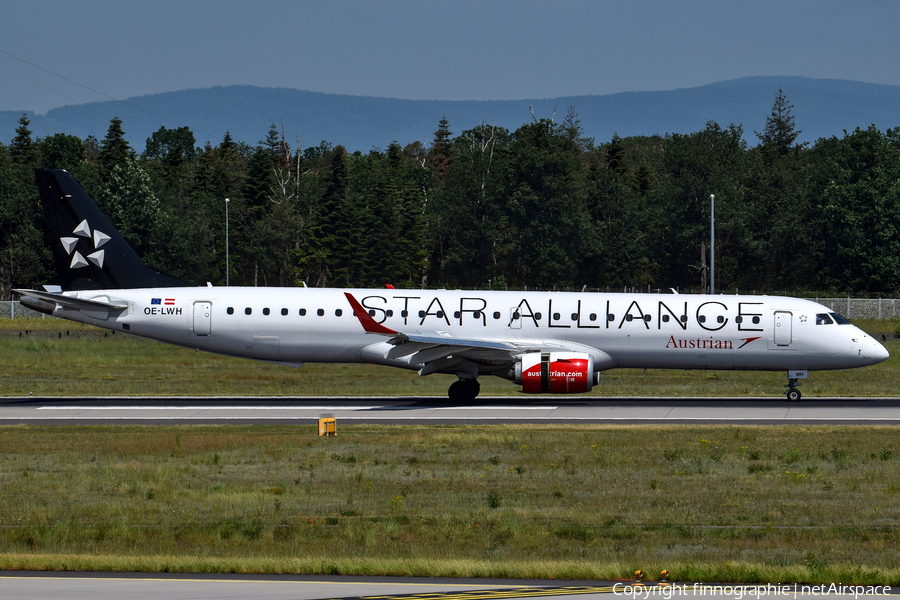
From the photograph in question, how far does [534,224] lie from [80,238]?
6238 centimetres

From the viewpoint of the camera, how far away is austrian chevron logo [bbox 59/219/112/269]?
36.4 m

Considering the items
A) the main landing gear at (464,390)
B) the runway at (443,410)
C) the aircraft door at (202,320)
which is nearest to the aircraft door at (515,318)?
the main landing gear at (464,390)

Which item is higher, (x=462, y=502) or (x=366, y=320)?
(x=366, y=320)

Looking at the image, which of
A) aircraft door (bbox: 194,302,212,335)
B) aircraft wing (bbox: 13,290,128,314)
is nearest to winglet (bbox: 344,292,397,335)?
aircraft door (bbox: 194,302,212,335)

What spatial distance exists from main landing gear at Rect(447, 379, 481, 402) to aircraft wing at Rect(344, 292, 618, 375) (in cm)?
96

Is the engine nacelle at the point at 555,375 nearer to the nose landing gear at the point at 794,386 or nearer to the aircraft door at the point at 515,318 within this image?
the aircraft door at the point at 515,318

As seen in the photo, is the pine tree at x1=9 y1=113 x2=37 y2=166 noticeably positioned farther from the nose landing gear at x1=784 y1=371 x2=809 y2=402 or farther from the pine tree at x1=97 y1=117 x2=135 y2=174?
the nose landing gear at x1=784 y1=371 x2=809 y2=402

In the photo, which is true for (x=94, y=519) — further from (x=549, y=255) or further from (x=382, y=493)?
(x=549, y=255)

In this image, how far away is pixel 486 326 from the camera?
35156mm

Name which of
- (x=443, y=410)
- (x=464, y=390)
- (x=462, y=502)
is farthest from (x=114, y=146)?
(x=462, y=502)

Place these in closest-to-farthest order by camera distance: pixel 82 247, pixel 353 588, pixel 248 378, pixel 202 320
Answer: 1. pixel 353 588
2. pixel 202 320
3. pixel 82 247
4. pixel 248 378

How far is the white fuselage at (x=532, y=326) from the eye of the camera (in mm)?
35000

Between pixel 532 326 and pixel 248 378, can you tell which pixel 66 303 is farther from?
pixel 532 326

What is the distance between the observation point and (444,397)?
37406mm
